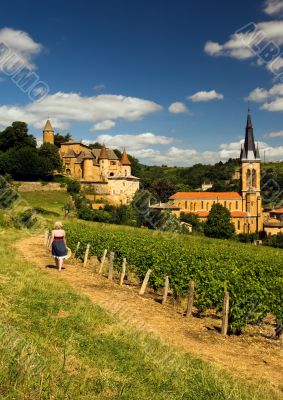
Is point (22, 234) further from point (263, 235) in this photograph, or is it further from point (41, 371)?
point (263, 235)

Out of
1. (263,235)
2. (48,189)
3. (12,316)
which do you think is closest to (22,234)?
(12,316)

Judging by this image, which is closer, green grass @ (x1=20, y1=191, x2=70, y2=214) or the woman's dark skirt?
the woman's dark skirt

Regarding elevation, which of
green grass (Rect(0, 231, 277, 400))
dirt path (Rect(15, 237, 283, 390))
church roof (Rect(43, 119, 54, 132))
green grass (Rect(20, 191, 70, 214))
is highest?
church roof (Rect(43, 119, 54, 132))

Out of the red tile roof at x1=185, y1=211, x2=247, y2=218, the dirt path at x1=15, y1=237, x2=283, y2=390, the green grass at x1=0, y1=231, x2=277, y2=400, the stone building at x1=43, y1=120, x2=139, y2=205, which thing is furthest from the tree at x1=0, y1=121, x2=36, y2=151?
the green grass at x1=0, y1=231, x2=277, y2=400

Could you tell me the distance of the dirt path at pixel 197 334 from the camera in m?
8.28

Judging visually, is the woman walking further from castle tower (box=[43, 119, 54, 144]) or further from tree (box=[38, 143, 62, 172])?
castle tower (box=[43, 119, 54, 144])

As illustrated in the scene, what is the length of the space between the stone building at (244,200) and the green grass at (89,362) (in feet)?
257

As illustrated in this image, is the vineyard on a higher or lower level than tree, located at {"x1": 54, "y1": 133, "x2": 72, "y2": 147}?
lower

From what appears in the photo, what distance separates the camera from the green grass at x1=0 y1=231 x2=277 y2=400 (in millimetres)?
5863

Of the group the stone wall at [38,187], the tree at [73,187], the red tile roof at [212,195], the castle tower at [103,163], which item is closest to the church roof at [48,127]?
the castle tower at [103,163]

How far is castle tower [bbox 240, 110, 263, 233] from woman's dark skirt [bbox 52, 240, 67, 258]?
79249mm

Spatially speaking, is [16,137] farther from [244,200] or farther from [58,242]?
[58,242]

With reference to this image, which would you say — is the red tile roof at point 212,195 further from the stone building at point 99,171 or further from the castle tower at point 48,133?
the castle tower at point 48,133

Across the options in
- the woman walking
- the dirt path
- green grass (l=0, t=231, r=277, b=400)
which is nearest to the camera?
green grass (l=0, t=231, r=277, b=400)
